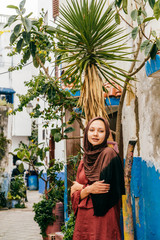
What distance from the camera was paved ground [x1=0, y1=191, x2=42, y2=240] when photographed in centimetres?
779

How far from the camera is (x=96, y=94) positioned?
4023 mm

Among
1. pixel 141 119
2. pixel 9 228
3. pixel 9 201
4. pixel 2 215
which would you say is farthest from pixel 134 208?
pixel 9 201

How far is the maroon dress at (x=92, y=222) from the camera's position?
3.09 meters

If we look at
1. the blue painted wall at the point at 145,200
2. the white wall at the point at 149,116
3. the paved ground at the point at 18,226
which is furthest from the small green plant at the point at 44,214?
the white wall at the point at 149,116

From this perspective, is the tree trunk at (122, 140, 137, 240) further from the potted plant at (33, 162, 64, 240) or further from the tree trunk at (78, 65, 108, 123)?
the potted plant at (33, 162, 64, 240)

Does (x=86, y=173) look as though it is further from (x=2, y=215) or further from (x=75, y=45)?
(x=2, y=215)

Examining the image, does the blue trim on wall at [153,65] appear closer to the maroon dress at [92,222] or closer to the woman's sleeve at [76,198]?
the maroon dress at [92,222]

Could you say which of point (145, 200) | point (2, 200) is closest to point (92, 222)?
point (145, 200)

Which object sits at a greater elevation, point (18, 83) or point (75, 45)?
point (18, 83)

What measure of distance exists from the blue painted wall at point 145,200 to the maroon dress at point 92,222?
944 millimetres

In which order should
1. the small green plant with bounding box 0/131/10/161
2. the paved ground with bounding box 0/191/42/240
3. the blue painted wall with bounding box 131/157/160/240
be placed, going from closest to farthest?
the blue painted wall with bounding box 131/157/160/240 → the paved ground with bounding box 0/191/42/240 → the small green plant with bounding box 0/131/10/161

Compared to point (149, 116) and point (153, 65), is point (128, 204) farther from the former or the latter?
point (153, 65)

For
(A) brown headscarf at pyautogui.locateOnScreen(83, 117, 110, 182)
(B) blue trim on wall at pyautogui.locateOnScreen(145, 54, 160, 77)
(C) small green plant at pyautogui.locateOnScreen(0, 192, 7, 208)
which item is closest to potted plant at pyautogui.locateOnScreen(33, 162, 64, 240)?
(A) brown headscarf at pyautogui.locateOnScreen(83, 117, 110, 182)

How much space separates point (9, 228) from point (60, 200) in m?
1.94
